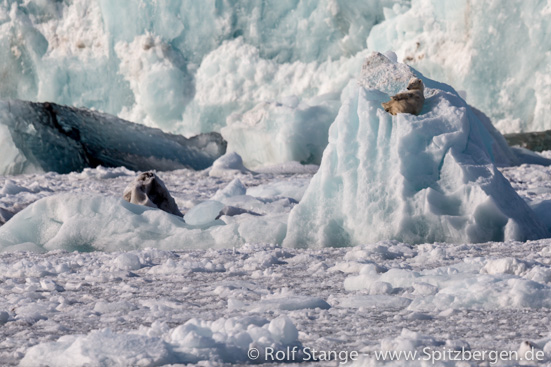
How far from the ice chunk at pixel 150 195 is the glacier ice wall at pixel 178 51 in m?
7.55

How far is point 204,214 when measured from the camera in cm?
538

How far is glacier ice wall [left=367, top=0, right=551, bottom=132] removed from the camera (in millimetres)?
11727

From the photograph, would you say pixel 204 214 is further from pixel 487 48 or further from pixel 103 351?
pixel 487 48

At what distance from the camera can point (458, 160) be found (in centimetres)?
445

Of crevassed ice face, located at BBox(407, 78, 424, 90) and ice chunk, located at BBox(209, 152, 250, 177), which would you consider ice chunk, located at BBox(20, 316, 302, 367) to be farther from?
ice chunk, located at BBox(209, 152, 250, 177)

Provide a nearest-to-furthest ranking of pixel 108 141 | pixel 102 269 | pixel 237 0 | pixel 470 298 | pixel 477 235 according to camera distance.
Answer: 1. pixel 470 298
2. pixel 102 269
3. pixel 477 235
4. pixel 108 141
5. pixel 237 0

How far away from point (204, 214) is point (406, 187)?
5.08 ft

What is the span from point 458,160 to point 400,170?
33 centimetres

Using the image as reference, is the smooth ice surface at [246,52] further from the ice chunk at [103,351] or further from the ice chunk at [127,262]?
the ice chunk at [103,351]

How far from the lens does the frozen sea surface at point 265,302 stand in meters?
2.16

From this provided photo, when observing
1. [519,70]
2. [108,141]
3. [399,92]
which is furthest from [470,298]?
[519,70]

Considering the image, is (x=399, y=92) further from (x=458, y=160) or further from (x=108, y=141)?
(x=108, y=141)

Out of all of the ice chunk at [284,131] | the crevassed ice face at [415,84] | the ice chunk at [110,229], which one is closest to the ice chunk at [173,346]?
the ice chunk at [110,229]

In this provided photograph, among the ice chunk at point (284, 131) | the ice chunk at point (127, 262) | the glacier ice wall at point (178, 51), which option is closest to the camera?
the ice chunk at point (127, 262)
